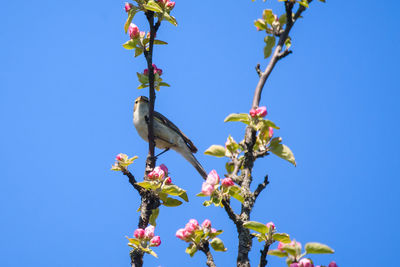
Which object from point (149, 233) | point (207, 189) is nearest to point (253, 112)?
point (207, 189)

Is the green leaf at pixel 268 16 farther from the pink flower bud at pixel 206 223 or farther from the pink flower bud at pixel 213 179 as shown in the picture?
the pink flower bud at pixel 206 223

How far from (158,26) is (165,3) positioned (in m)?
0.24

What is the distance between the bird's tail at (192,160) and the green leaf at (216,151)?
3892 mm

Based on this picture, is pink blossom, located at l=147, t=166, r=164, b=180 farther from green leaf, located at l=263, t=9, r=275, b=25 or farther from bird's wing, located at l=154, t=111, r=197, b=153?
bird's wing, located at l=154, t=111, r=197, b=153

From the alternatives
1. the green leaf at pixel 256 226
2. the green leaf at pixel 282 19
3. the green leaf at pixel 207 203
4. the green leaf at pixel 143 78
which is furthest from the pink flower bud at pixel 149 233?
the green leaf at pixel 282 19

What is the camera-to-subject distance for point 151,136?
14.9 ft

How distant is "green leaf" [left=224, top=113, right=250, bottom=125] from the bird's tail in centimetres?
418

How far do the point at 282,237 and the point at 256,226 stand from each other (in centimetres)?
24

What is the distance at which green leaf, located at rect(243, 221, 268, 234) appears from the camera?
306 cm

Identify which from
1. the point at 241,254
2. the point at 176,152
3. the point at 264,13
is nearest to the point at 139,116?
the point at 176,152

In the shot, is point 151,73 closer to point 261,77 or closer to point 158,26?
point 158,26

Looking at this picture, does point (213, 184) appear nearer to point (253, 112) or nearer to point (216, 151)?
point (216, 151)

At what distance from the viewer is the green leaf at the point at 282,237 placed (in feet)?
10.3

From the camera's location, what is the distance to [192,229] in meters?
3.48
